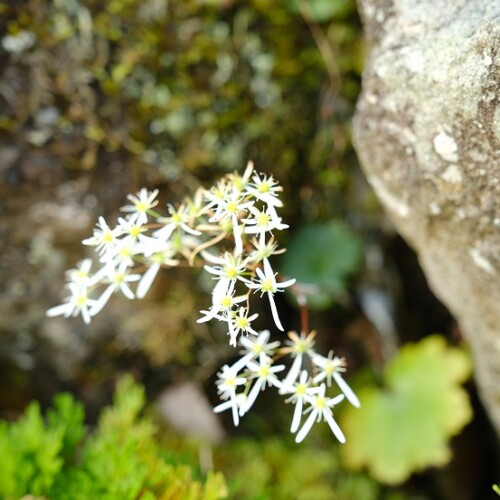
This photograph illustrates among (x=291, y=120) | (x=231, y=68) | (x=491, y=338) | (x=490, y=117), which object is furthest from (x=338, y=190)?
(x=490, y=117)

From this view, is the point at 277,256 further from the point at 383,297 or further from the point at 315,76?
the point at 315,76

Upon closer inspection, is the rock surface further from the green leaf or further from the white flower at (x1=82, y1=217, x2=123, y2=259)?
the white flower at (x1=82, y1=217, x2=123, y2=259)

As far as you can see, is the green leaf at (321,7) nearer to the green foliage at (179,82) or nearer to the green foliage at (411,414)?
the green foliage at (179,82)

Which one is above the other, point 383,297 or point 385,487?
point 383,297

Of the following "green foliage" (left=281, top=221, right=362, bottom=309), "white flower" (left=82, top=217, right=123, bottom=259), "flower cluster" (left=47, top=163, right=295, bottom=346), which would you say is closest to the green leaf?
"green foliage" (left=281, top=221, right=362, bottom=309)

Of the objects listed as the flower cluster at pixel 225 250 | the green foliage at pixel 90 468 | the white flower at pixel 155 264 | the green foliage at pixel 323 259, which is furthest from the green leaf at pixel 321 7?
the green foliage at pixel 90 468

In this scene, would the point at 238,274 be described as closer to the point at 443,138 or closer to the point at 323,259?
the point at 443,138

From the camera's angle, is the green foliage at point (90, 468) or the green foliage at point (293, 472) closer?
the green foliage at point (90, 468)
